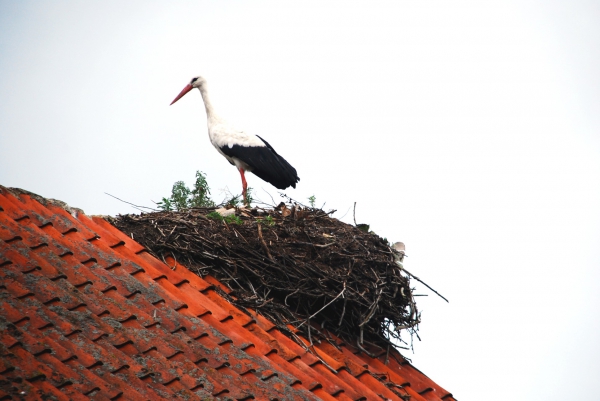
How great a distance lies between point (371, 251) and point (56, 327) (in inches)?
124

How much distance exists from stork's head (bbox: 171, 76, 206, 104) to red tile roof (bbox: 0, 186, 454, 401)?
522 cm

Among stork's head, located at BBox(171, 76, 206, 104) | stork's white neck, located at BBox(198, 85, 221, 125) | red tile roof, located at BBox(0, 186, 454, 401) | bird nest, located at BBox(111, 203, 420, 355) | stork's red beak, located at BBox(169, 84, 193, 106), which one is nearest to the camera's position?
red tile roof, located at BBox(0, 186, 454, 401)

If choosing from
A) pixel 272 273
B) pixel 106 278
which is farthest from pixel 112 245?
pixel 272 273

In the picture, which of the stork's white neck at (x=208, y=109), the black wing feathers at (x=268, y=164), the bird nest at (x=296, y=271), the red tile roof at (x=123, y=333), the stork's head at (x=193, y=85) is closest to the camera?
the red tile roof at (x=123, y=333)

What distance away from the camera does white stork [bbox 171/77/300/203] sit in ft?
31.1

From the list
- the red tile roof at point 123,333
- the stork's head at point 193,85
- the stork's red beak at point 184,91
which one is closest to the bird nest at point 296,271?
the red tile roof at point 123,333

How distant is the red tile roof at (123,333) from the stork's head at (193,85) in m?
5.22

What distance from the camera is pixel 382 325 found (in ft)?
20.1

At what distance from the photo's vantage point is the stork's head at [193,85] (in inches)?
414

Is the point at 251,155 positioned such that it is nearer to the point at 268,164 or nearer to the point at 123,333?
the point at 268,164

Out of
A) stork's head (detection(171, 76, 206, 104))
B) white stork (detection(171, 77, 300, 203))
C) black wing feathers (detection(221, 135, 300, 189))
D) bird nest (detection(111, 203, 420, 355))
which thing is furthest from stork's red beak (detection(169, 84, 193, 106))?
bird nest (detection(111, 203, 420, 355))

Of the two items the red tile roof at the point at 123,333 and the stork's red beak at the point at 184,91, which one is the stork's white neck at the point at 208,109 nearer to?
the stork's red beak at the point at 184,91

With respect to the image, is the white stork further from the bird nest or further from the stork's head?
the bird nest

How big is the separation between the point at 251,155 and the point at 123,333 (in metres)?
5.58
